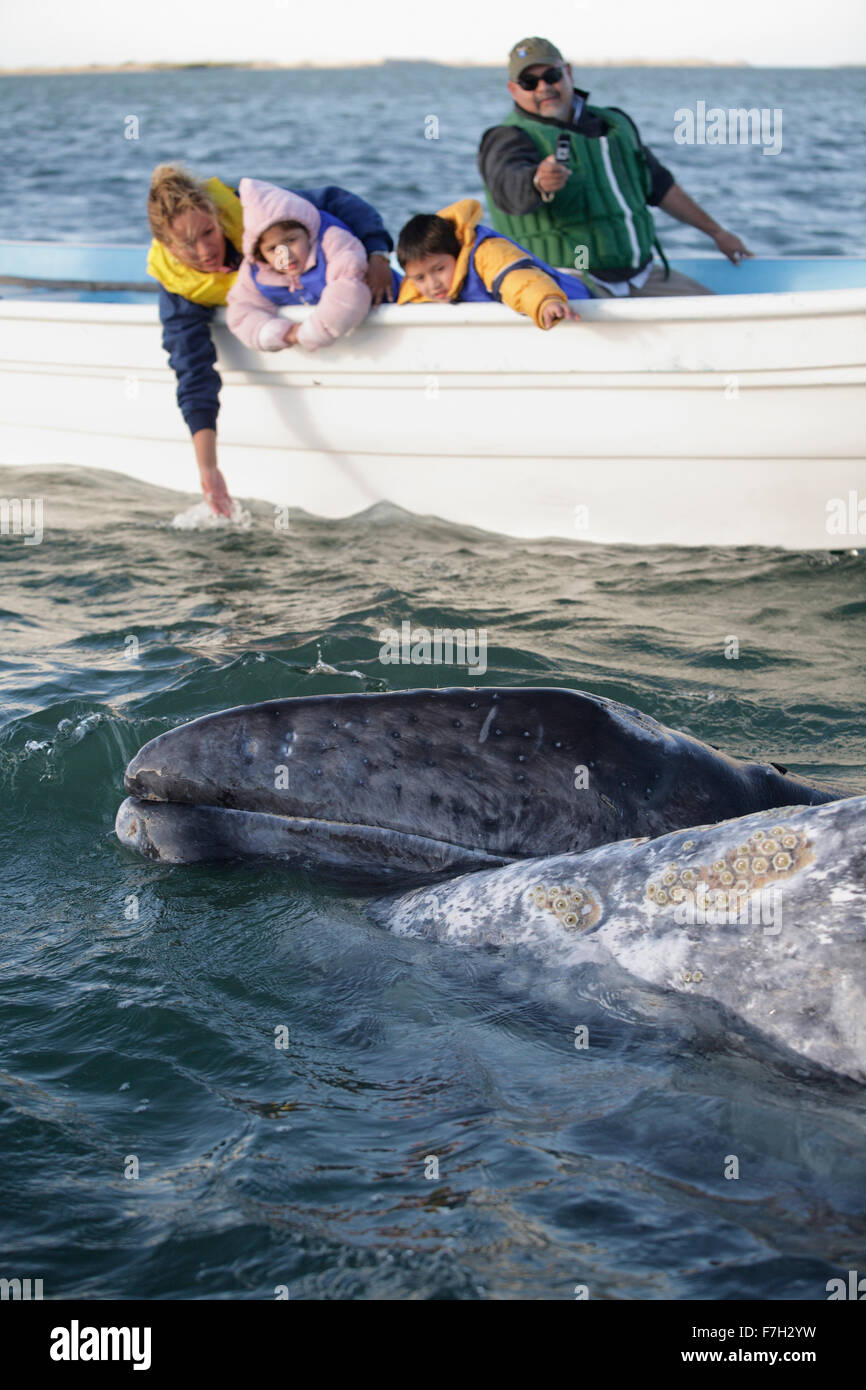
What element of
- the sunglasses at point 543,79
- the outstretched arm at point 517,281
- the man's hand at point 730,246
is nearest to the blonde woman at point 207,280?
the outstretched arm at point 517,281

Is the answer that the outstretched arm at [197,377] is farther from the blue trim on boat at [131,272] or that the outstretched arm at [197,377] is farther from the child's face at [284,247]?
the blue trim on boat at [131,272]

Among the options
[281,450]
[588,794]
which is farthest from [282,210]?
[588,794]

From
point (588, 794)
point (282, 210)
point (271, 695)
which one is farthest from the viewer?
point (282, 210)

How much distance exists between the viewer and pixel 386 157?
32969mm

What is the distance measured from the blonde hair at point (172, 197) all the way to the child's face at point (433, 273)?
4.35 feet

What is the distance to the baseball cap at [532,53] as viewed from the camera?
8492 millimetres

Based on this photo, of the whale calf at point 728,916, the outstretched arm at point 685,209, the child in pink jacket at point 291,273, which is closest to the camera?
the whale calf at point 728,916

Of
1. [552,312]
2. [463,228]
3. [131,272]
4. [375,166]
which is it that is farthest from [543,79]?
[375,166]

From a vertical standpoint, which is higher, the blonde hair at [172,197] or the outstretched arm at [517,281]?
the blonde hair at [172,197]

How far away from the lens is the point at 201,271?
8766 mm

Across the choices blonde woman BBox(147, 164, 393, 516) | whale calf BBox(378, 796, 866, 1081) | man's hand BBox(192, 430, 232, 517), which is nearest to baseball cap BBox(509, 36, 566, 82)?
blonde woman BBox(147, 164, 393, 516)

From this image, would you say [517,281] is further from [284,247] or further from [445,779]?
[445,779]
